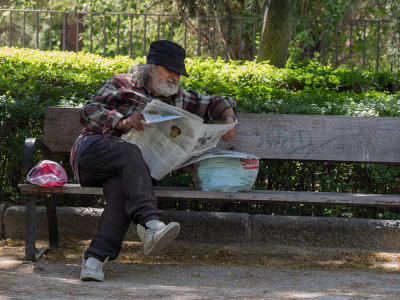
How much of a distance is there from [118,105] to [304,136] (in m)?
1.34

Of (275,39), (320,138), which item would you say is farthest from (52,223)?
(275,39)

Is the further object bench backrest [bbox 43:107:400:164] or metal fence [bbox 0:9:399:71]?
metal fence [bbox 0:9:399:71]

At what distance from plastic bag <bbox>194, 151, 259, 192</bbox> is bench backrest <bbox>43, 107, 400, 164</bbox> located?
1.20ft

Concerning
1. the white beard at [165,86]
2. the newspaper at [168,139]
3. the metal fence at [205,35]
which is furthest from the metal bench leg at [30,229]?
the metal fence at [205,35]

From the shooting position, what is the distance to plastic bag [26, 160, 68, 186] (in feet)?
14.0

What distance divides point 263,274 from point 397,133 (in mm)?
1491

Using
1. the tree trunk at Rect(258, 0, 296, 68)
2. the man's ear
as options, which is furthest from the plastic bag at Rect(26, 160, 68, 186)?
the tree trunk at Rect(258, 0, 296, 68)

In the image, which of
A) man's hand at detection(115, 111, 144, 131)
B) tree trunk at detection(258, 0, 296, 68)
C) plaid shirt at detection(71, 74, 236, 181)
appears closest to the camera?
man's hand at detection(115, 111, 144, 131)

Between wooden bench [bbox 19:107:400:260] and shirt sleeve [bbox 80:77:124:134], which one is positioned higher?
shirt sleeve [bbox 80:77:124:134]

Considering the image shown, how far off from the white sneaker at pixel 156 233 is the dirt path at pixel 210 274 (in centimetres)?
21

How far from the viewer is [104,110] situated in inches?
169

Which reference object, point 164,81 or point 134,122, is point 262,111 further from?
point 134,122

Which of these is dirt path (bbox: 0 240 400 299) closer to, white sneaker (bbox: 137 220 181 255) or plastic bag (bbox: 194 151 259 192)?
white sneaker (bbox: 137 220 181 255)

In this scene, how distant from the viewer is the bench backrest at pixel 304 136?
4.87 metres
